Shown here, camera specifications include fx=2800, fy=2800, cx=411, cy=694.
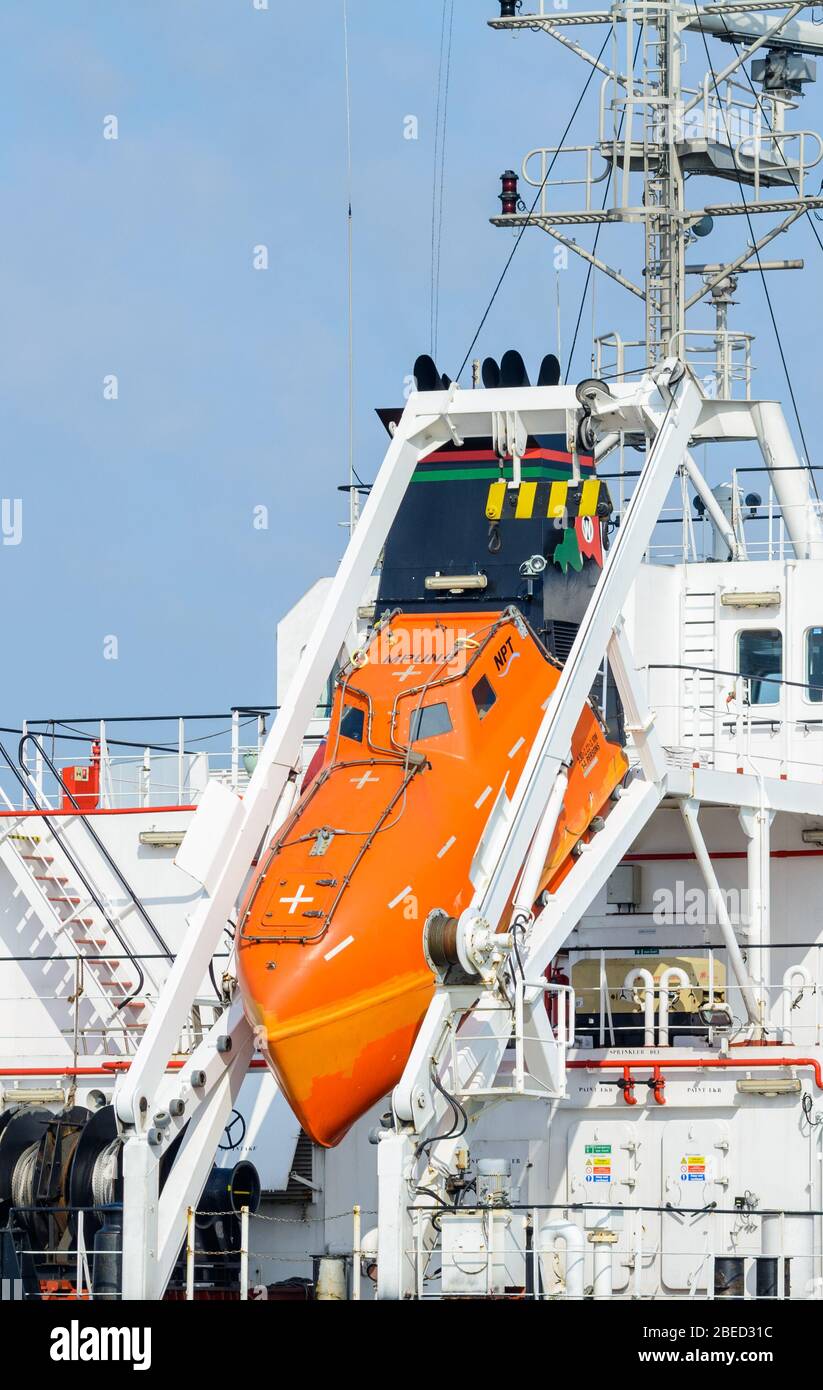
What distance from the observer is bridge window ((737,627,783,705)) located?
2816 cm

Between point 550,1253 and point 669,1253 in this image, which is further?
point 669,1253

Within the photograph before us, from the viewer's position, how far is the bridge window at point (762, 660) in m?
28.2

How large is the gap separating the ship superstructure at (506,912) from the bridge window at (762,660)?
0.13 feet

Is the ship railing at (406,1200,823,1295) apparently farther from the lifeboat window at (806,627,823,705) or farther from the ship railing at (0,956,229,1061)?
the lifeboat window at (806,627,823,705)

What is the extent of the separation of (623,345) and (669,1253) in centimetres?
1077

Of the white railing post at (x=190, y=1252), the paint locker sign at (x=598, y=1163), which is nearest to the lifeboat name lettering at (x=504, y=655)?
the paint locker sign at (x=598, y=1163)

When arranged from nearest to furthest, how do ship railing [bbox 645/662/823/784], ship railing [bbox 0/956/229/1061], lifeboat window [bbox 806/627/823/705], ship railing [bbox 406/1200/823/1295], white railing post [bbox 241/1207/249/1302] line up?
ship railing [bbox 406/1200/823/1295] → white railing post [bbox 241/1207/249/1302] → ship railing [bbox 0/956/229/1061] → ship railing [bbox 645/662/823/784] → lifeboat window [bbox 806/627/823/705]

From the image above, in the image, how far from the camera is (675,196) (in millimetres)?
29844

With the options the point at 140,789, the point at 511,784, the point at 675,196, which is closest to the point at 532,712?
the point at 511,784

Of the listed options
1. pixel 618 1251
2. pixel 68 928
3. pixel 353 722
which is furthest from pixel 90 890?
pixel 618 1251

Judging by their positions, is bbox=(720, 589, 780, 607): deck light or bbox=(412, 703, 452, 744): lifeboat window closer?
bbox=(412, 703, 452, 744): lifeboat window

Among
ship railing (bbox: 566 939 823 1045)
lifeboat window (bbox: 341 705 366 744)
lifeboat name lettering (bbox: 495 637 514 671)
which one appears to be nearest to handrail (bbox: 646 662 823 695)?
ship railing (bbox: 566 939 823 1045)

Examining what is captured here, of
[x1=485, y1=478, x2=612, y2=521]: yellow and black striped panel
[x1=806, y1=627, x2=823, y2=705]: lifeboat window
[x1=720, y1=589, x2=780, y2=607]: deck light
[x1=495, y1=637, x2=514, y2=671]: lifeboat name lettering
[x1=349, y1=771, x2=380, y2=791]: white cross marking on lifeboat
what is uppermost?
[x1=720, y1=589, x2=780, y2=607]: deck light

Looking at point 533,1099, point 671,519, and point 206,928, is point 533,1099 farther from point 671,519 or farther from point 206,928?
point 671,519
